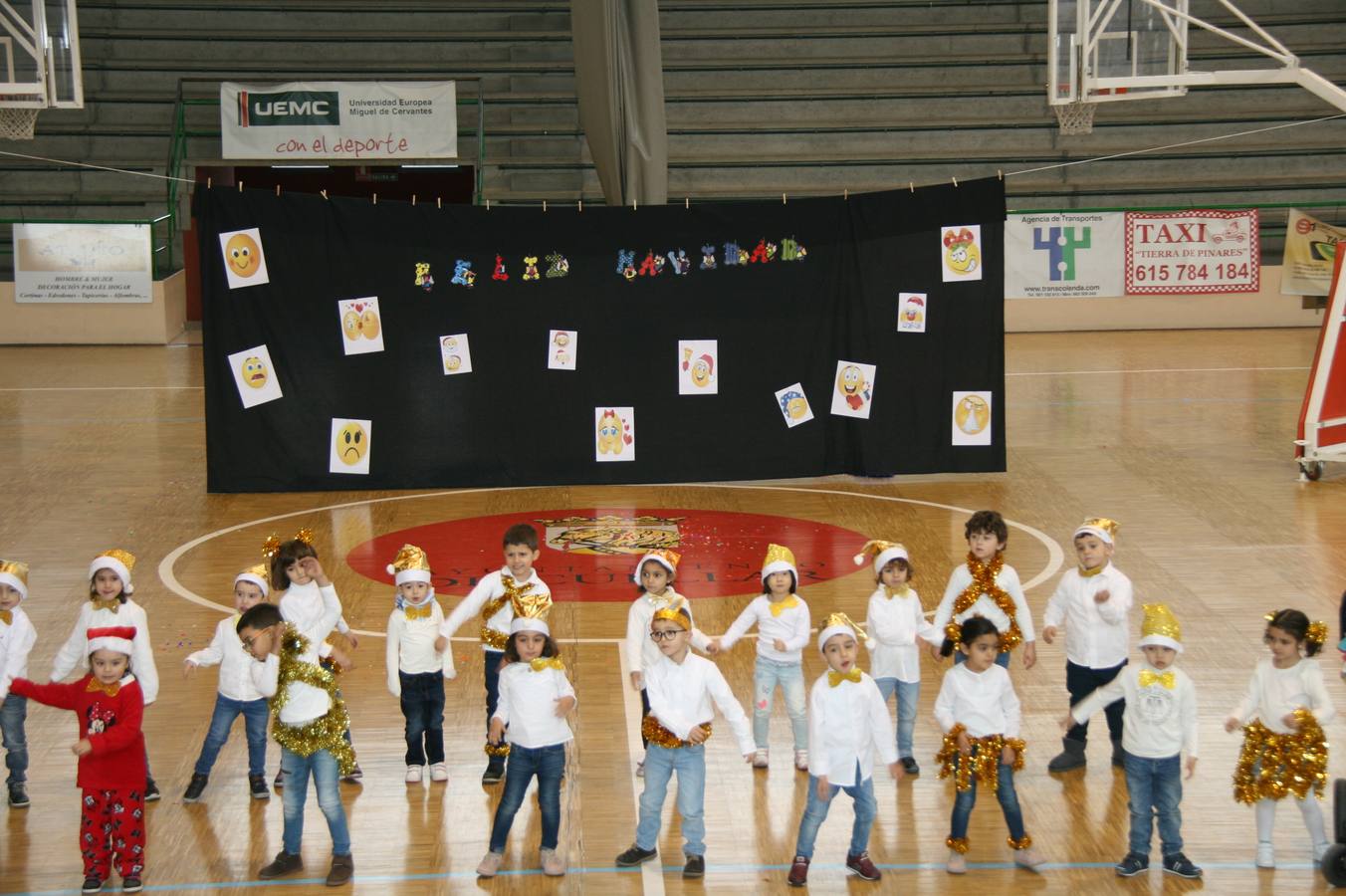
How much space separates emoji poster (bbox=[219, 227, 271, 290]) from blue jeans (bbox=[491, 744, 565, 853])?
8.57m

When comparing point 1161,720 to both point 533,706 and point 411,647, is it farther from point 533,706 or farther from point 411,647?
point 411,647

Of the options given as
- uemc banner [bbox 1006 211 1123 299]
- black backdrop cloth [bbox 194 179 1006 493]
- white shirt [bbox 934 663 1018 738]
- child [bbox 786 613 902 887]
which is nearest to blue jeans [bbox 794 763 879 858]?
child [bbox 786 613 902 887]

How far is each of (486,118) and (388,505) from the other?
1380 cm

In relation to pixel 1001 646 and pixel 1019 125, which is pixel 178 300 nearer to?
pixel 1019 125

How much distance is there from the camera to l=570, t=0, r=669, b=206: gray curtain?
1598cm

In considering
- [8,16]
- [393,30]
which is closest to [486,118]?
[393,30]

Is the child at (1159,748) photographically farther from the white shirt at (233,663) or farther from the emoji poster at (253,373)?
the emoji poster at (253,373)

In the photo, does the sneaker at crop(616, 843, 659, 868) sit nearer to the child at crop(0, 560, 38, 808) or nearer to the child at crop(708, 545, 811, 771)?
the child at crop(708, 545, 811, 771)

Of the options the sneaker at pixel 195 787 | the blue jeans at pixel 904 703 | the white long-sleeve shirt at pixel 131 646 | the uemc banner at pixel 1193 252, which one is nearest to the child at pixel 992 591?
the blue jeans at pixel 904 703

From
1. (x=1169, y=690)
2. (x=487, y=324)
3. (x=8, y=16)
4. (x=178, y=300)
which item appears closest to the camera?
(x=1169, y=690)

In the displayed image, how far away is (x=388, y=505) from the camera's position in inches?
559

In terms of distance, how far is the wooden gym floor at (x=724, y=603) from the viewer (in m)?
7.17

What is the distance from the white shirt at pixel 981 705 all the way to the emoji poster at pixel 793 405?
26.1 feet

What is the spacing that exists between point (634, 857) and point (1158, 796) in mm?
2298
